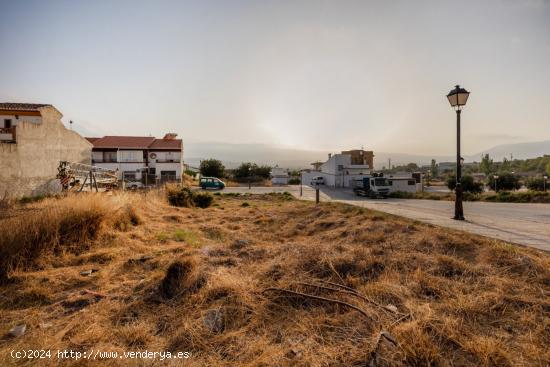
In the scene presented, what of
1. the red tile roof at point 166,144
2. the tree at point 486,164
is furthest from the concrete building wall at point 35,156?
the tree at point 486,164

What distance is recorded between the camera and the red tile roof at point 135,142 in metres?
41.3

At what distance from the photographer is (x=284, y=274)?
4516mm

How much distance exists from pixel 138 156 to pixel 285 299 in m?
44.2

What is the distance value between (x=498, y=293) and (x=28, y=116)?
132 feet

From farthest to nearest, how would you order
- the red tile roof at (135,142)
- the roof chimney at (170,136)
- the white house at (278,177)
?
the white house at (278,177) < the roof chimney at (170,136) < the red tile roof at (135,142)

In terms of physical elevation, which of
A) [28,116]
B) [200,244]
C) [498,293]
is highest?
[28,116]

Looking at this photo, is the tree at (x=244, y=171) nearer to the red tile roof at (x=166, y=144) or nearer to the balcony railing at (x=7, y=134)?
the red tile roof at (x=166, y=144)

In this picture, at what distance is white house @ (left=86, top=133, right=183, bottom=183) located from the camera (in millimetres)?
40688

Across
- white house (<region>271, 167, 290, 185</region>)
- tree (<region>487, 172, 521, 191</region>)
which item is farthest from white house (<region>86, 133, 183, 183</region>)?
tree (<region>487, 172, 521, 191</region>)

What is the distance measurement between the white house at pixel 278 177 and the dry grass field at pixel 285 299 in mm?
45043

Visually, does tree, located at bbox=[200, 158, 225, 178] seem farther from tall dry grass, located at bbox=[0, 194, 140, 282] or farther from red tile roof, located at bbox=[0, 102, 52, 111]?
tall dry grass, located at bbox=[0, 194, 140, 282]

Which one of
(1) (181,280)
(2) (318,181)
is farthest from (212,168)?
(1) (181,280)

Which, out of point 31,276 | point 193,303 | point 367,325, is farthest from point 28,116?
point 367,325

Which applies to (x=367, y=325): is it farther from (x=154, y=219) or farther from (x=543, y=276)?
(x=154, y=219)
